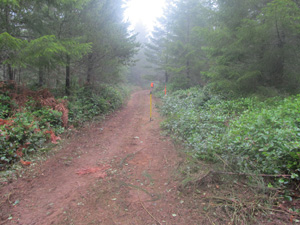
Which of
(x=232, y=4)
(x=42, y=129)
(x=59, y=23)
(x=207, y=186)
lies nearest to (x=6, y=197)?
(x=42, y=129)

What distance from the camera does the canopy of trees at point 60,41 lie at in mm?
6832

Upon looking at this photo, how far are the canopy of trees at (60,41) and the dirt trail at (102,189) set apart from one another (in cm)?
390

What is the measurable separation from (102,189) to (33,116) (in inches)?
168

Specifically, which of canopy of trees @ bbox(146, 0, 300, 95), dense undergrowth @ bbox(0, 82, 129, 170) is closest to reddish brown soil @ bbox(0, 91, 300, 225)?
dense undergrowth @ bbox(0, 82, 129, 170)

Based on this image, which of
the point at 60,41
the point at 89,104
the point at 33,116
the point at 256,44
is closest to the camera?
the point at 33,116

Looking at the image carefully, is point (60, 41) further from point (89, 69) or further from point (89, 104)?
point (89, 69)

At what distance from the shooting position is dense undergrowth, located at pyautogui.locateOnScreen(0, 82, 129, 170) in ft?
15.9

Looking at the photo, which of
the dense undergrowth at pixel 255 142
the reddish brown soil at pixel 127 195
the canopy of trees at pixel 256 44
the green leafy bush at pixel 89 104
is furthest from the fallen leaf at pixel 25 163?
the canopy of trees at pixel 256 44

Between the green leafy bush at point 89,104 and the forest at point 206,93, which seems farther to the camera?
the green leafy bush at point 89,104

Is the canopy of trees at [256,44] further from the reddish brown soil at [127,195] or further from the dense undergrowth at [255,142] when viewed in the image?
the reddish brown soil at [127,195]

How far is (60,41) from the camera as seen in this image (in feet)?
25.0

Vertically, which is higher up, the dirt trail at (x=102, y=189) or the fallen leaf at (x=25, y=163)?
the fallen leaf at (x=25, y=163)

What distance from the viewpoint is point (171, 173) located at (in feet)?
14.1

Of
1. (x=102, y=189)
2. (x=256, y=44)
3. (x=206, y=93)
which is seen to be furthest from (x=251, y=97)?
(x=102, y=189)
